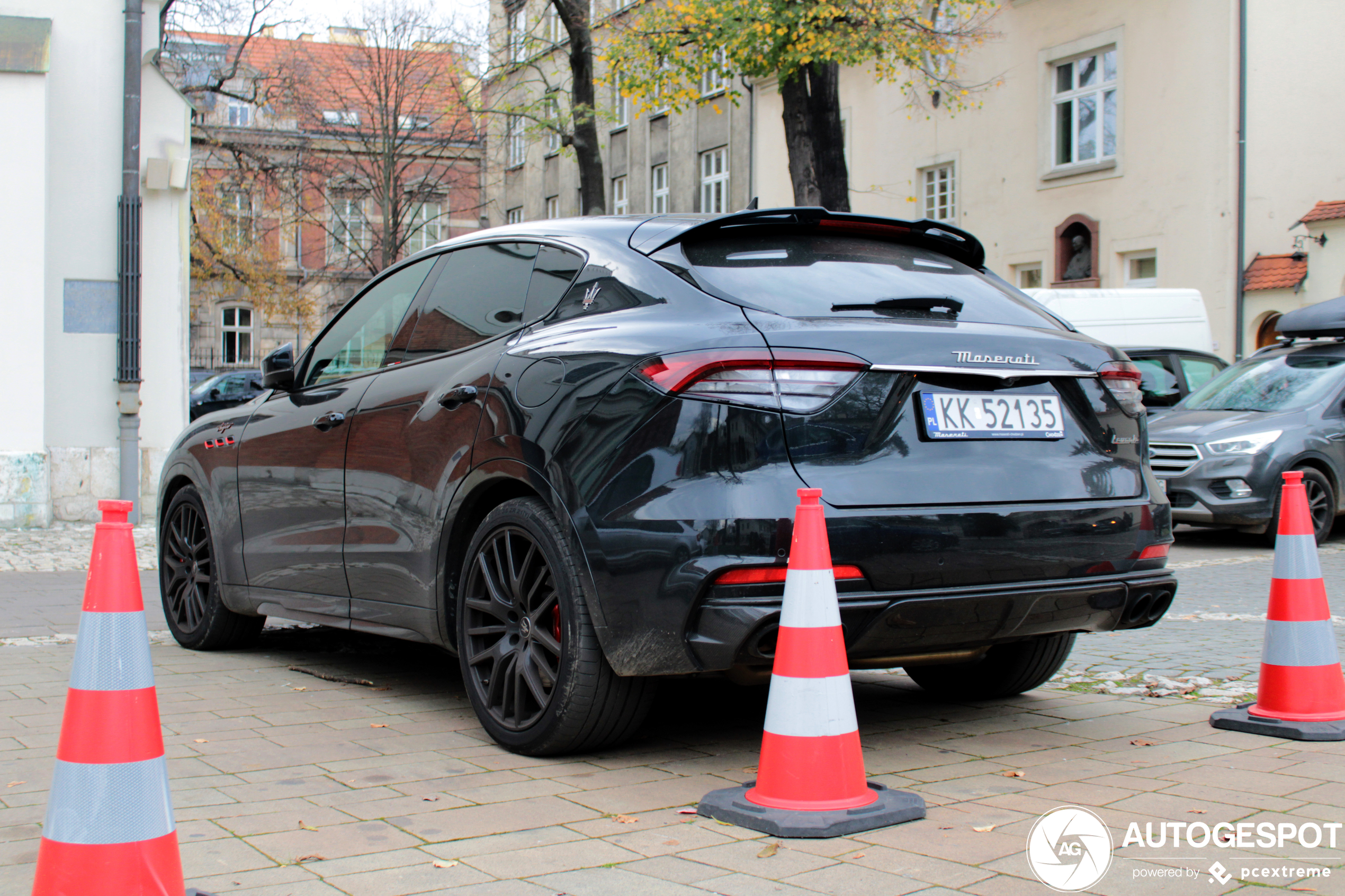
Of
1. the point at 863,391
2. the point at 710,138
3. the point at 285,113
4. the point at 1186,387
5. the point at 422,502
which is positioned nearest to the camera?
the point at 863,391

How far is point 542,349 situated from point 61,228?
36.9 ft

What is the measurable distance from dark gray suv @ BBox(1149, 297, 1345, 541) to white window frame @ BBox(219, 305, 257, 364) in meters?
49.0

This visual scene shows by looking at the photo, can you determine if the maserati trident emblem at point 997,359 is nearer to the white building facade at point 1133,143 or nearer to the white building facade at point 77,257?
the white building facade at point 77,257

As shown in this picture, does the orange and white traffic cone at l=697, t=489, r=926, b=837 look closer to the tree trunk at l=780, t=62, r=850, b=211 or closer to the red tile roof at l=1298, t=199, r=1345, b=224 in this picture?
the tree trunk at l=780, t=62, r=850, b=211

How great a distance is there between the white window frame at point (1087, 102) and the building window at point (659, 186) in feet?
51.6

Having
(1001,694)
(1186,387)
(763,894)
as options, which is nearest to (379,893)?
(763,894)

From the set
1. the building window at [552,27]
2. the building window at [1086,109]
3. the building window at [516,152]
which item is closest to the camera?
the building window at [1086,109]

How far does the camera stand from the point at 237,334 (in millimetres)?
56844

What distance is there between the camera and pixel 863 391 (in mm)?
3674

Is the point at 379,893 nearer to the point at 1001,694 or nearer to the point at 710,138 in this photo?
the point at 1001,694

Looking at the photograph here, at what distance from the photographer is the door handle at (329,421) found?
512 centimetres

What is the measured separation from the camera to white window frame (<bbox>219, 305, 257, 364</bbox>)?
56.2 m

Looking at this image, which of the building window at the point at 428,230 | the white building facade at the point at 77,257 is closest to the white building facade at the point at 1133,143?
the white building facade at the point at 77,257

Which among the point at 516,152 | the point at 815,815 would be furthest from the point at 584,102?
the point at 516,152
